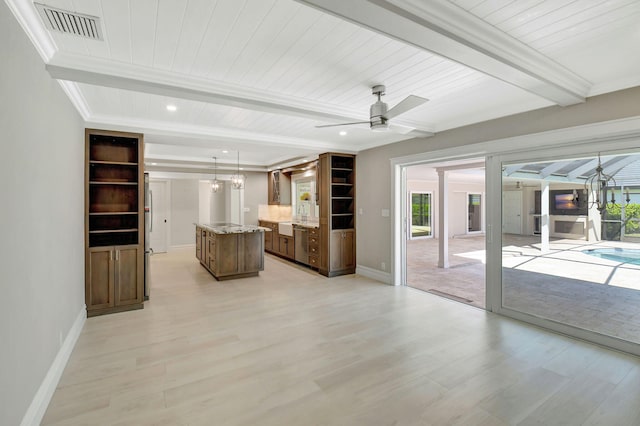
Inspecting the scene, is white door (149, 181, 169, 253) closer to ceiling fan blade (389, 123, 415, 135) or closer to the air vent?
ceiling fan blade (389, 123, 415, 135)

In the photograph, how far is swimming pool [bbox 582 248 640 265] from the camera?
3053mm

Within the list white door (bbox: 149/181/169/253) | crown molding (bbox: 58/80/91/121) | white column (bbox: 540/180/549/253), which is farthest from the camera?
white door (bbox: 149/181/169/253)

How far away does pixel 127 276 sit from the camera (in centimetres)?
413

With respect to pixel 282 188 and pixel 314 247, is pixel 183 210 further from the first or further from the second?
pixel 314 247

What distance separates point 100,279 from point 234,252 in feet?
7.13

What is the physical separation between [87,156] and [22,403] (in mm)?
2978

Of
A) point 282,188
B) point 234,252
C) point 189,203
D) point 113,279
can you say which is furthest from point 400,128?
point 189,203

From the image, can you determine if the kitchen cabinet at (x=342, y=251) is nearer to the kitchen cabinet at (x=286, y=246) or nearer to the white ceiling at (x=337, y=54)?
the kitchen cabinet at (x=286, y=246)

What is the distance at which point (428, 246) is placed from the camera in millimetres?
10070

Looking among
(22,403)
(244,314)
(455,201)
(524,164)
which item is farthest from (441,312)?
(455,201)

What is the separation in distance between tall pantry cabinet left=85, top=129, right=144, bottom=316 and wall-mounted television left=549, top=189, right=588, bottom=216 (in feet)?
17.2

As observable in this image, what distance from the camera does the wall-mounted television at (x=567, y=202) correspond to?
339cm

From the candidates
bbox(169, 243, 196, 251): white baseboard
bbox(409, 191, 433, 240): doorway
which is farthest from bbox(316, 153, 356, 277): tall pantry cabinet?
bbox(409, 191, 433, 240): doorway

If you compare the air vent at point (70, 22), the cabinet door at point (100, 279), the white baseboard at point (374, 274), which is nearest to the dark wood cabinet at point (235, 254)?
the cabinet door at point (100, 279)
